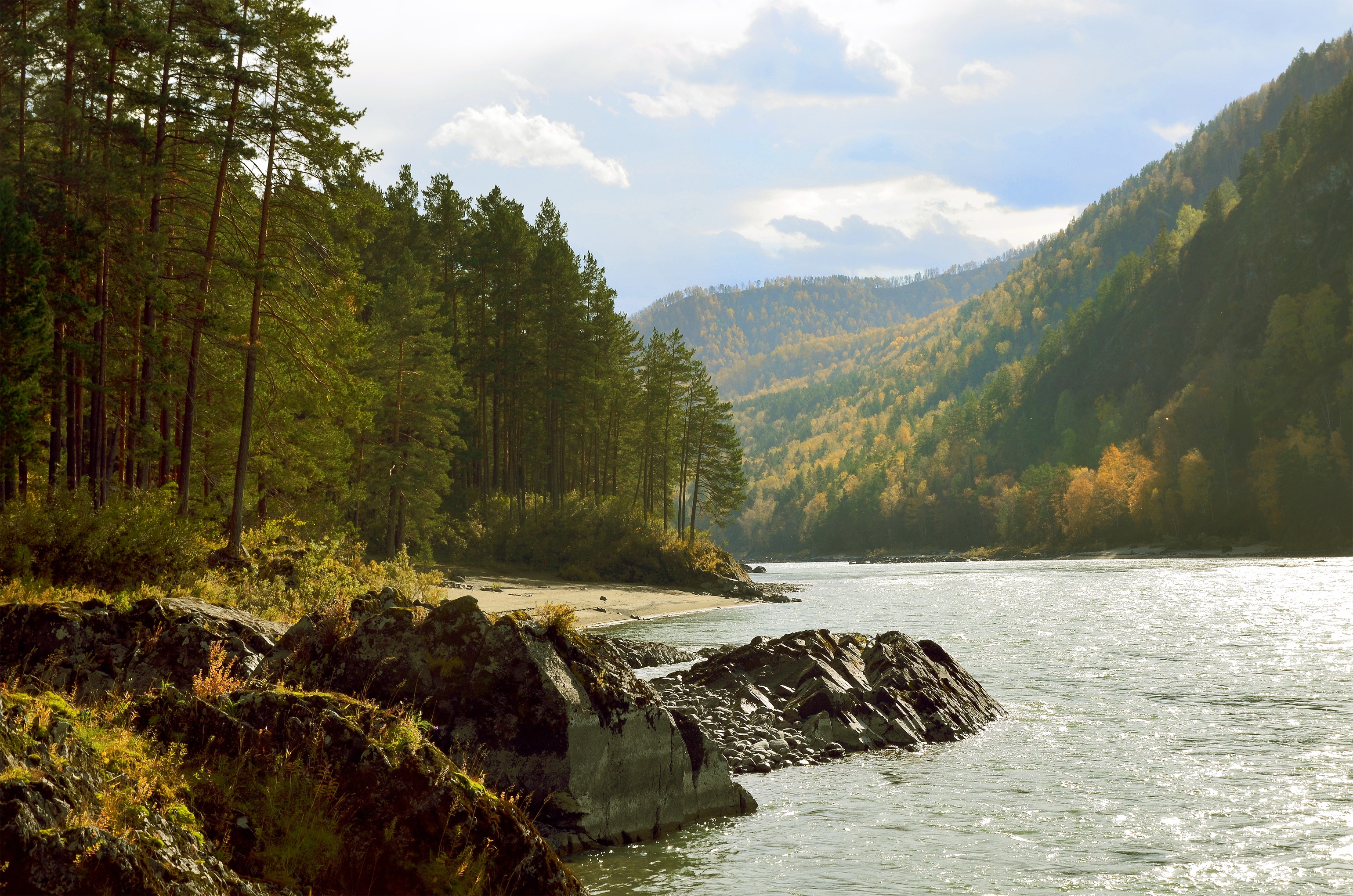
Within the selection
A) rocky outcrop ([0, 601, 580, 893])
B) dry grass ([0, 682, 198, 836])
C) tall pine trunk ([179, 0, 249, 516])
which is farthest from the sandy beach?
dry grass ([0, 682, 198, 836])

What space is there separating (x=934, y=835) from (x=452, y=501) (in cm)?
4954

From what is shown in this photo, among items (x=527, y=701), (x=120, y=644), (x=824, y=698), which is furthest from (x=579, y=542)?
(x=527, y=701)

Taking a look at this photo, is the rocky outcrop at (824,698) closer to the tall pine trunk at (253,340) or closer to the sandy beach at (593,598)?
the tall pine trunk at (253,340)

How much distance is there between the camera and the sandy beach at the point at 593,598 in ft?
131

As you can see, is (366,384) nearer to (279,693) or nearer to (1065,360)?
(279,693)

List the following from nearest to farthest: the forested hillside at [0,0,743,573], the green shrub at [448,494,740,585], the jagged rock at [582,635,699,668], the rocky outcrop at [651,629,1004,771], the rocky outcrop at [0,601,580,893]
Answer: the rocky outcrop at [0,601,580,893] → the rocky outcrop at [651,629,1004,771] → the forested hillside at [0,0,743,573] → the jagged rock at [582,635,699,668] → the green shrub at [448,494,740,585]

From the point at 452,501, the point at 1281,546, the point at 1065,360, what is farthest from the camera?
the point at 1065,360

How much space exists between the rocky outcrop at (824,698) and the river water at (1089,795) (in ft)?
2.33

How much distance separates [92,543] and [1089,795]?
680 inches

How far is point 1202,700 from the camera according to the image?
20828 mm

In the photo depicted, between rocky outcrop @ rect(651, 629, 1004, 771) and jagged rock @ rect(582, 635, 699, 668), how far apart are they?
4177 millimetres

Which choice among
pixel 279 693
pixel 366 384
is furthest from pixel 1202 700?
pixel 366 384

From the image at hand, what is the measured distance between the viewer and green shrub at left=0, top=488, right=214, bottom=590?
53.7 feet

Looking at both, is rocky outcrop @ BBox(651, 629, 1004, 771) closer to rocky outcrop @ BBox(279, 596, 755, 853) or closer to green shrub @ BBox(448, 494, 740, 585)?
rocky outcrop @ BBox(279, 596, 755, 853)
